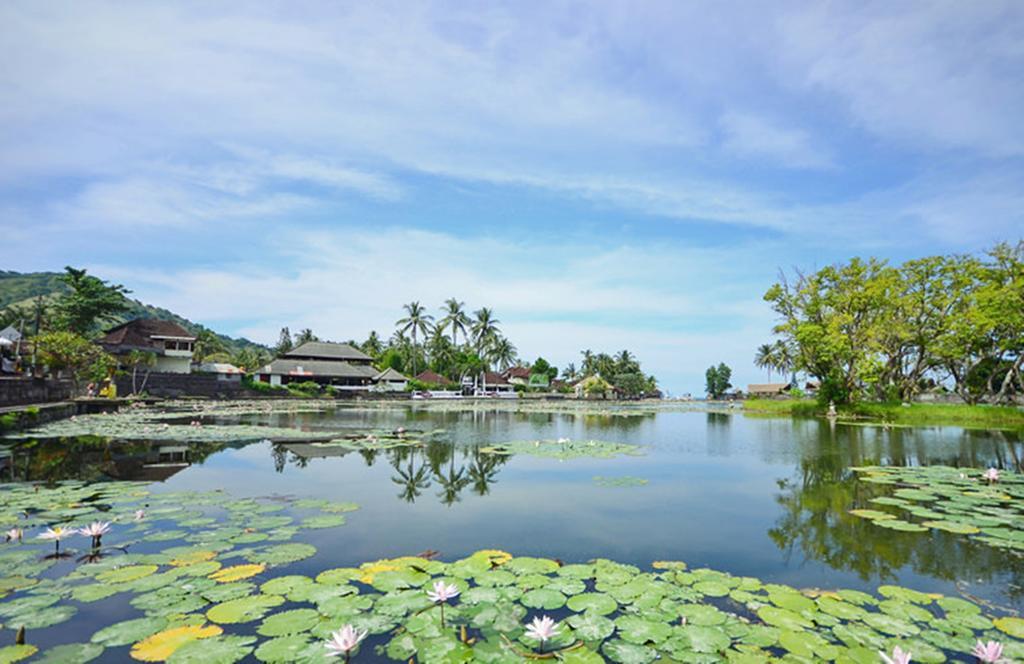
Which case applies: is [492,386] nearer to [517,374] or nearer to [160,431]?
[517,374]

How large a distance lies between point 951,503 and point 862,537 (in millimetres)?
3127

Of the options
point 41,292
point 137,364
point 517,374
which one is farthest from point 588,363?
point 41,292

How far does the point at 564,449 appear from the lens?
592 inches

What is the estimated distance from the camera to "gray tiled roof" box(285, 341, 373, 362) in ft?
192

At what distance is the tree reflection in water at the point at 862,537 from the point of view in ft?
18.0

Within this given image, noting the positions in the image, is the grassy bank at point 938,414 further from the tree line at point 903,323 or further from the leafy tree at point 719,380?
the leafy tree at point 719,380

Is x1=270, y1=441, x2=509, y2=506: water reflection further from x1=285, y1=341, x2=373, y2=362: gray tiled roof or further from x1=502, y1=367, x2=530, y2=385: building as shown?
x1=502, y1=367, x2=530, y2=385: building

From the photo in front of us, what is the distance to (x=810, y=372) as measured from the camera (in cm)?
3425

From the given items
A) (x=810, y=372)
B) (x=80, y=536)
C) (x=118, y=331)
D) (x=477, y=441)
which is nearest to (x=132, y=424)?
(x=477, y=441)

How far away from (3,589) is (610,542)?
19.6ft

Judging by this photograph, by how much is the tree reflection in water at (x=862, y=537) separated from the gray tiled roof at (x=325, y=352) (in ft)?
178

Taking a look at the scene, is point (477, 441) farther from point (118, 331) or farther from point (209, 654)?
point (118, 331)

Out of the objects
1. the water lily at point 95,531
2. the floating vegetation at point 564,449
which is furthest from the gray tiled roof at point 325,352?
the water lily at point 95,531

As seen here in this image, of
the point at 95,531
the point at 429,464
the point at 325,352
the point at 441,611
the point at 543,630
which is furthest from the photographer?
the point at 325,352
